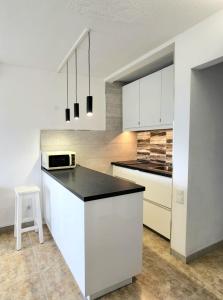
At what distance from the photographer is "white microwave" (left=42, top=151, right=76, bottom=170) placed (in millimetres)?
2896

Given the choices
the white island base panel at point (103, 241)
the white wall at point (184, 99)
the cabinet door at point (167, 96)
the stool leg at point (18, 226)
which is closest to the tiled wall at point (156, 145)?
the cabinet door at point (167, 96)

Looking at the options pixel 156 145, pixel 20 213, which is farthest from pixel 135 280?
pixel 156 145

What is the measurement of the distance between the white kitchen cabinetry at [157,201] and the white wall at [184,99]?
250 millimetres

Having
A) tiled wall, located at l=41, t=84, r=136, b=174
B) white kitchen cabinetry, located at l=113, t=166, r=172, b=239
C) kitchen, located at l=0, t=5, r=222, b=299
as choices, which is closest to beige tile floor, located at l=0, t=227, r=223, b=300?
kitchen, located at l=0, t=5, r=222, b=299

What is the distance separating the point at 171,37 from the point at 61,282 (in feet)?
8.98

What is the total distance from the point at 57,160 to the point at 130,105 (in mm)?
1575

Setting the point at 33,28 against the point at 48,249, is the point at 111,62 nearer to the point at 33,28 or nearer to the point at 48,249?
the point at 33,28

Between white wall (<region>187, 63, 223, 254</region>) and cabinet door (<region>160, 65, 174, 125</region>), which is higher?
cabinet door (<region>160, 65, 174, 125</region>)


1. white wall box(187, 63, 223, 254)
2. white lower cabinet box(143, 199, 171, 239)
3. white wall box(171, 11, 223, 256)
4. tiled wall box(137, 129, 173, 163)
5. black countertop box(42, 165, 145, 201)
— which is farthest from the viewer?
tiled wall box(137, 129, 173, 163)

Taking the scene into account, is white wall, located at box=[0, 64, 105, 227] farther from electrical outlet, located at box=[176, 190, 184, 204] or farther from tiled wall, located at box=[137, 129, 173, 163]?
electrical outlet, located at box=[176, 190, 184, 204]

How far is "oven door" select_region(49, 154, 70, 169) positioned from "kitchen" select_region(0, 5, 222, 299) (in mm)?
Answer: 372

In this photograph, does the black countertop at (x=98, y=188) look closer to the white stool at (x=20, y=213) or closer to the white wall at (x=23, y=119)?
the white stool at (x=20, y=213)

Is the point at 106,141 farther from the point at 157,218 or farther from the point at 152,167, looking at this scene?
the point at 157,218

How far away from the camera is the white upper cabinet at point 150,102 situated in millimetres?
2699
